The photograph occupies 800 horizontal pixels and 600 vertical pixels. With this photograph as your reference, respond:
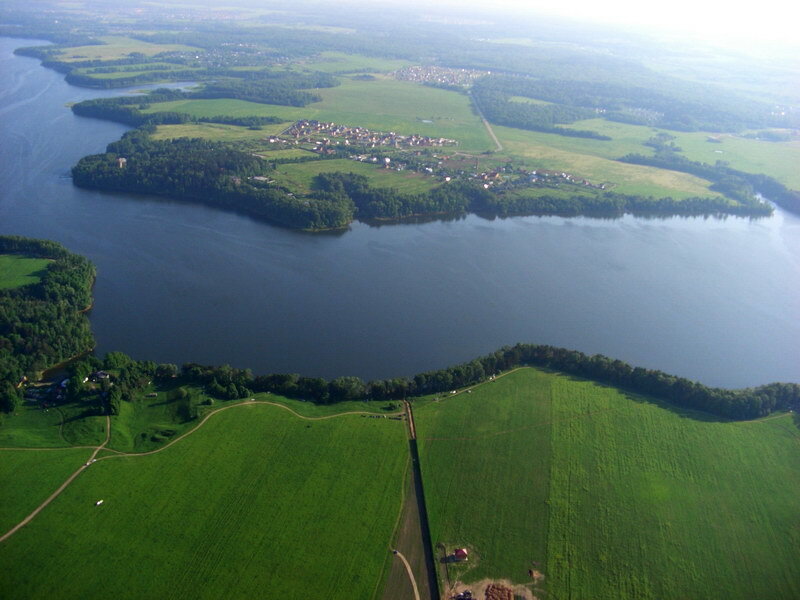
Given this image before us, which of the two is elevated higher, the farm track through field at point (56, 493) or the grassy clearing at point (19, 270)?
the grassy clearing at point (19, 270)

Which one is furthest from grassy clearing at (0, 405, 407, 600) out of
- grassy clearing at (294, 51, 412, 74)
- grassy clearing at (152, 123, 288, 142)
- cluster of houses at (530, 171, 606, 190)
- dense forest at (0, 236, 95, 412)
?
grassy clearing at (294, 51, 412, 74)

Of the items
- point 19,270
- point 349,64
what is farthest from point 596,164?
point 349,64

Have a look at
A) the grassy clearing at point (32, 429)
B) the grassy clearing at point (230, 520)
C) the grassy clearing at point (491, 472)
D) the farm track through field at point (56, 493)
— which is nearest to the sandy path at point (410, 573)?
the grassy clearing at point (230, 520)

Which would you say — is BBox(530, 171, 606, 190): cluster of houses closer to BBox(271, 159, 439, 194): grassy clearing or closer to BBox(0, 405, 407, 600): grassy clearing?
BBox(271, 159, 439, 194): grassy clearing

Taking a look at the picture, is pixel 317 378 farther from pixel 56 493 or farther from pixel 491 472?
pixel 56 493

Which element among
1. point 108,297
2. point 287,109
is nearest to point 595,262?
point 108,297

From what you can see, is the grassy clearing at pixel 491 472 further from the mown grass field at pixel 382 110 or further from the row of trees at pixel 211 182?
the mown grass field at pixel 382 110
